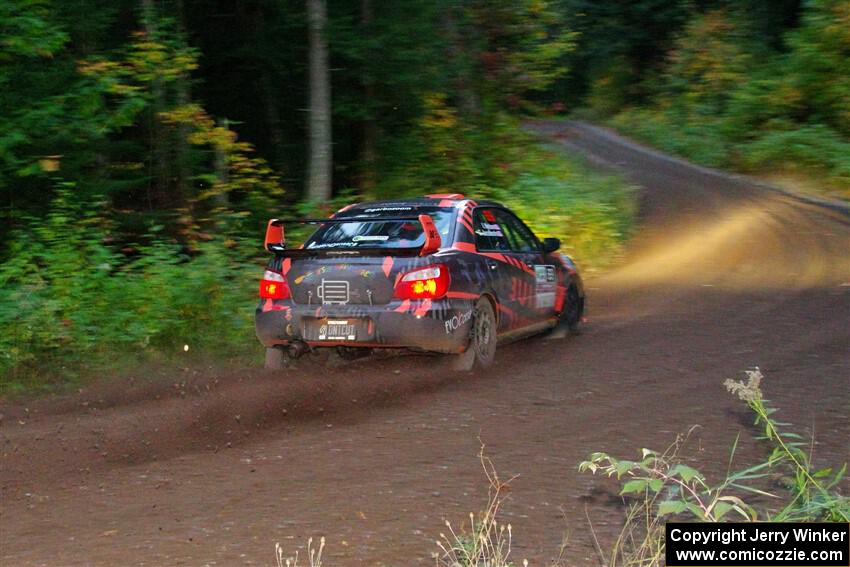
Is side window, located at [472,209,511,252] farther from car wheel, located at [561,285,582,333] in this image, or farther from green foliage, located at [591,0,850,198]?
green foliage, located at [591,0,850,198]

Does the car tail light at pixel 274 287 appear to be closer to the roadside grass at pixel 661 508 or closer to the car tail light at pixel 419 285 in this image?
the car tail light at pixel 419 285

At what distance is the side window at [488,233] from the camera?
10.4 meters

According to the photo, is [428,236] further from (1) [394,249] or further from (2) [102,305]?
(2) [102,305]

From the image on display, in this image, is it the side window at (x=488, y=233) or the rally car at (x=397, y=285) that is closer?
the rally car at (x=397, y=285)

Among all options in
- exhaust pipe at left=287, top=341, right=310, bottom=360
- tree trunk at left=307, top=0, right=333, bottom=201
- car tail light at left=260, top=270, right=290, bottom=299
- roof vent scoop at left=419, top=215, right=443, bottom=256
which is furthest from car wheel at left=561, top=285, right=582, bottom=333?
tree trunk at left=307, top=0, right=333, bottom=201

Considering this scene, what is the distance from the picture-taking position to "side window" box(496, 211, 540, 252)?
11.3 meters

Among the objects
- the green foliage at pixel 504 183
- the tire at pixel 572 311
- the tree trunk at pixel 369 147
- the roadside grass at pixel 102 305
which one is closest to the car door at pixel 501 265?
the tire at pixel 572 311

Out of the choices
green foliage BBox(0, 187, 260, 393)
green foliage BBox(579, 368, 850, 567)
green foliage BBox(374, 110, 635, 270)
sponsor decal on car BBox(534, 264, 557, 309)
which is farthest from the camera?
green foliage BBox(374, 110, 635, 270)

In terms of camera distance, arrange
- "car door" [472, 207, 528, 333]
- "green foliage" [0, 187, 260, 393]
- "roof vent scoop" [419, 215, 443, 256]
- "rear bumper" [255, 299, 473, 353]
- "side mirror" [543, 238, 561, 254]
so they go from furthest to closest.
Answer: "side mirror" [543, 238, 561, 254] → "green foliage" [0, 187, 260, 393] → "car door" [472, 207, 528, 333] → "roof vent scoop" [419, 215, 443, 256] → "rear bumper" [255, 299, 473, 353]

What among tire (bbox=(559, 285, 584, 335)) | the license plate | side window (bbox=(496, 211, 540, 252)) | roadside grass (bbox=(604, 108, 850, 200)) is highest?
side window (bbox=(496, 211, 540, 252))

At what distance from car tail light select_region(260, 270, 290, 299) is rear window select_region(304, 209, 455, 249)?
0.46m

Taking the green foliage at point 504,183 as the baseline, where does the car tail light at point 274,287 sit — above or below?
above

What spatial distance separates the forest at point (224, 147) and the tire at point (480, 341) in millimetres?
2526

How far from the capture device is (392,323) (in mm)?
9312
